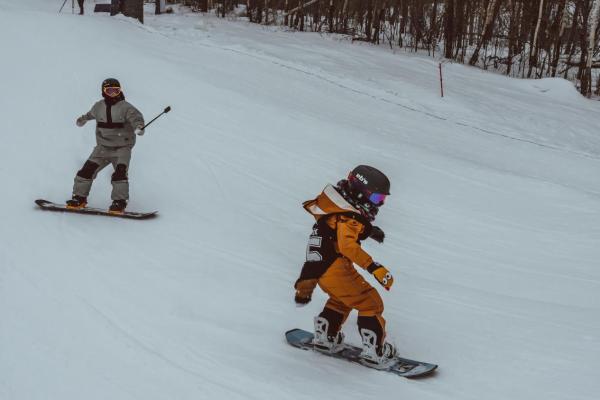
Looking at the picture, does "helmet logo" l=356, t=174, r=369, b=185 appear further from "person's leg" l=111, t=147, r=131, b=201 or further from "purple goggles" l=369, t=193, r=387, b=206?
"person's leg" l=111, t=147, r=131, b=201

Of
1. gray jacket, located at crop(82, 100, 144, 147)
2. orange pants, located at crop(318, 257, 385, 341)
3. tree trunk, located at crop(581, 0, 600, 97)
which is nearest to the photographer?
orange pants, located at crop(318, 257, 385, 341)

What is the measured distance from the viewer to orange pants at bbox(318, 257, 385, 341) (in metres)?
4.89

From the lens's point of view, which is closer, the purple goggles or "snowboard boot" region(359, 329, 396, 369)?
the purple goggles

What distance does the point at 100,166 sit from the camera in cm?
773

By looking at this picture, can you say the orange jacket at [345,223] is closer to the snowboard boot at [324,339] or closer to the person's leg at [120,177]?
the snowboard boot at [324,339]

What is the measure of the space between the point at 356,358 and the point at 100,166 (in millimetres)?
4091

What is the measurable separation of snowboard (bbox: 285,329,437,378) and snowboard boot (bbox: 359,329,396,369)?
0.04 metres

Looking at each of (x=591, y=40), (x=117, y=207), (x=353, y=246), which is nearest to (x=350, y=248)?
(x=353, y=246)

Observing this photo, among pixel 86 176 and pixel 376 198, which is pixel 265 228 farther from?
pixel 376 198

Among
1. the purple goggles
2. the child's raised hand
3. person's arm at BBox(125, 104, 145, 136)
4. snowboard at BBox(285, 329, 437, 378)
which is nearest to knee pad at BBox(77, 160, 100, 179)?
person's arm at BBox(125, 104, 145, 136)

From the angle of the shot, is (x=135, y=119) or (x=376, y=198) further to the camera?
(x=135, y=119)

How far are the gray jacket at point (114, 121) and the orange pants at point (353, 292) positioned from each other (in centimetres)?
359

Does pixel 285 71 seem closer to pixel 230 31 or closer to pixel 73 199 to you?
pixel 230 31

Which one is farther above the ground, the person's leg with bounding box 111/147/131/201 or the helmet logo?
the helmet logo
